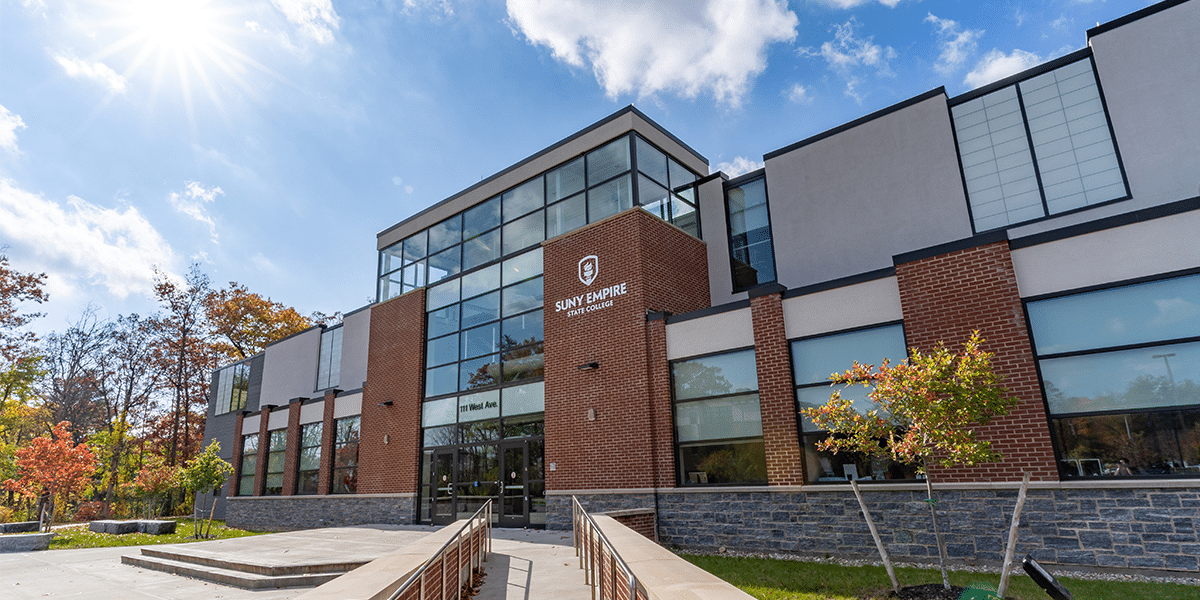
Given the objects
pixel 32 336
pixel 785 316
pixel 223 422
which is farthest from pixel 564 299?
pixel 32 336

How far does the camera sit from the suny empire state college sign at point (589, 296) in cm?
1445

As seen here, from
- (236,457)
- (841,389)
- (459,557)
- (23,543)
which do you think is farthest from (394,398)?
(841,389)

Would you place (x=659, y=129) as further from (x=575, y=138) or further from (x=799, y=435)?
(x=799, y=435)

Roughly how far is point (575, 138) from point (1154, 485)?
13405 millimetres

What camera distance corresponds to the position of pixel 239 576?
34.1 feet

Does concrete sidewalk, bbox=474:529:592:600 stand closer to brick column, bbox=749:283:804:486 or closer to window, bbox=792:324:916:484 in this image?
brick column, bbox=749:283:804:486

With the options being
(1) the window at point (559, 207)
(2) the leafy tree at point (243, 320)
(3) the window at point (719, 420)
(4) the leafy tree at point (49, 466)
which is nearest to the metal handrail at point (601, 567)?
(3) the window at point (719, 420)

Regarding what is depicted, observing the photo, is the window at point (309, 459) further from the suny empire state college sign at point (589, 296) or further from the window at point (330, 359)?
the suny empire state college sign at point (589, 296)

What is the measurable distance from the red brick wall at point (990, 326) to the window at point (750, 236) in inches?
186

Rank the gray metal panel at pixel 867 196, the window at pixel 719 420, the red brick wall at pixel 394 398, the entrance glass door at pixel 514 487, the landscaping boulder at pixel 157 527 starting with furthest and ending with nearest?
the landscaping boulder at pixel 157 527
the red brick wall at pixel 394 398
the entrance glass door at pixel 514 487
the gray metal panel at pixel 867 196
the window at pixel 719 420

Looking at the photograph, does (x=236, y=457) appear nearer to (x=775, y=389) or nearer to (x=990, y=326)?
(x=775, y=389)

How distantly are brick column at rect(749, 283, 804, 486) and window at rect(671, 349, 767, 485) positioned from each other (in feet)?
1.10

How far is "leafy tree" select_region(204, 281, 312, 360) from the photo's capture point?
3712 cm

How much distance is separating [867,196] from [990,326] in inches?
189
